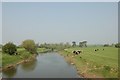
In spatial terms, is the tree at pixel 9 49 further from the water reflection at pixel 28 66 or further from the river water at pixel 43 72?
the river water at pixel 43 72

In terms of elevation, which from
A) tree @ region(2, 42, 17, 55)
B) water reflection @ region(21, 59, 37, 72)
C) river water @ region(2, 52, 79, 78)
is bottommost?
water reflection @ region(21, 59, 37, 72)

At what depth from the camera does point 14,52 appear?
70.7 metres

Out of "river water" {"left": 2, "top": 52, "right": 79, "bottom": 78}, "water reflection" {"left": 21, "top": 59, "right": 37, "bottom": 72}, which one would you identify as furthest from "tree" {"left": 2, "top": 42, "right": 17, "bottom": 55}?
"river water" {"left": 2, "top": 52, "right": 79, "bottom": 78}

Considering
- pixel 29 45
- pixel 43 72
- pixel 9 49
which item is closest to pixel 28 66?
pixel 43 72

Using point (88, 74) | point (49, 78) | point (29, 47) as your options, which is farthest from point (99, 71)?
point (29, 47)

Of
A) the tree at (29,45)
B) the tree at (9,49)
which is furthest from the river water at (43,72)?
the tree at (29,45)

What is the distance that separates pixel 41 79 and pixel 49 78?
4.88ft

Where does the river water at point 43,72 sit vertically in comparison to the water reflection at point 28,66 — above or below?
above

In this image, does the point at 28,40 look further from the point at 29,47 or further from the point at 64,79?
the point at 64,79

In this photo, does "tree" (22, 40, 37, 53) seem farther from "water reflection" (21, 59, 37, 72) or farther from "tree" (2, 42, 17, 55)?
"water reflection" (21, 59, 37, 72)

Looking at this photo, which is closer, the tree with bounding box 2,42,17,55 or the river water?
the river water

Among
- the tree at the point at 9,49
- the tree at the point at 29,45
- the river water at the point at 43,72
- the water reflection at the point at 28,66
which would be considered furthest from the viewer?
the tree at the point at 29,45

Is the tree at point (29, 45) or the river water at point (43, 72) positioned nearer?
the river water at point (43, 72)

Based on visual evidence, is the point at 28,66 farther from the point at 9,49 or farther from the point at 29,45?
the point at 29,45
